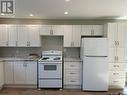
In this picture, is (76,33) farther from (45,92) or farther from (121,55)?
(45,92)

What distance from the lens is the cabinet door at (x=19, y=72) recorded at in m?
5.41

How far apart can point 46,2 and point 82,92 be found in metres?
3.03

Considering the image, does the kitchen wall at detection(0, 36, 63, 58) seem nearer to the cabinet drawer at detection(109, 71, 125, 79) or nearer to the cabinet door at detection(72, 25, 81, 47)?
the cabinet door at detection(72, 25, 81, 47)

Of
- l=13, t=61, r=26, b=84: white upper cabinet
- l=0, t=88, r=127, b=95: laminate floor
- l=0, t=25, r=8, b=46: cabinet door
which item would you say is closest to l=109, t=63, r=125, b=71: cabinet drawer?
l=0, t=88, r=127, b=95: laminate floor

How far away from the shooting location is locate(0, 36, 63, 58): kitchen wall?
6.18 metres

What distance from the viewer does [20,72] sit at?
17.8 ft

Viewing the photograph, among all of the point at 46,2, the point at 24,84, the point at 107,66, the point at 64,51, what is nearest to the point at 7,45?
the point at 24,84

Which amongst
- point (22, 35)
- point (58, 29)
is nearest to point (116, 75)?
point (58, 29)

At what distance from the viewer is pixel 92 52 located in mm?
5102

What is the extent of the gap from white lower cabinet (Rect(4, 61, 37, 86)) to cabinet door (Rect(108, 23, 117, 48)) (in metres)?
2.60

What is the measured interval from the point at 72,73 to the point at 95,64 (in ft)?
2.80

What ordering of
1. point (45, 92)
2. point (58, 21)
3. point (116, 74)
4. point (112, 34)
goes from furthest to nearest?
point (58, 21), point (116, 74), point (112, 34), point (45, 92)

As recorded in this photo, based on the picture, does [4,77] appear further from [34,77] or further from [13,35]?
[13,35]

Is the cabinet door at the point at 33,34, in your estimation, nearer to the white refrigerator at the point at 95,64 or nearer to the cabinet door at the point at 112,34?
the white refrigerator at the point at 95,64
